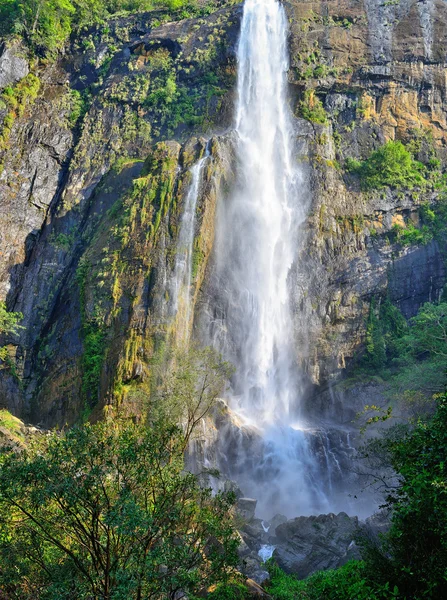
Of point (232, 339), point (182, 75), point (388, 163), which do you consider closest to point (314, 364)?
point (232, 339)

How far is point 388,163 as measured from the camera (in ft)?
97.8

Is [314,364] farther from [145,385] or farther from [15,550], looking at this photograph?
[15,550]

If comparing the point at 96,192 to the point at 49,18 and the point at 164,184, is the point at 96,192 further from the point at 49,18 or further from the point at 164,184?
the point at 49,18

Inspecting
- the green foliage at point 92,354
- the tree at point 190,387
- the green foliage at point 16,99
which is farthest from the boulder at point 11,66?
the tree at point 190,387

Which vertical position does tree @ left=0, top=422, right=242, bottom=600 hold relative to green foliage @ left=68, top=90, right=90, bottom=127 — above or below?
below

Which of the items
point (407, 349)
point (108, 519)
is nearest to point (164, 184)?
point (407, 349)

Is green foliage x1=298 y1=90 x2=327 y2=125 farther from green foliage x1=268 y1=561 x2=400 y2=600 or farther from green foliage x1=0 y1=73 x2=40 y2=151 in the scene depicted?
green foliage x1=268 y1=561 x2=400 y2=600

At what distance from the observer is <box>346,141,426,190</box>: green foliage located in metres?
29.8

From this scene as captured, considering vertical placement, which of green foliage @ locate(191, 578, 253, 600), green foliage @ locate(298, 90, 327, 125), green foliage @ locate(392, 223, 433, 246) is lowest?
green foliage @ locate(191, 578, 253, 600)

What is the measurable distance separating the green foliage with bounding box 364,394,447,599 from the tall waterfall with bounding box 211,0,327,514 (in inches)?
523

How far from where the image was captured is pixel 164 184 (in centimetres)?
2592

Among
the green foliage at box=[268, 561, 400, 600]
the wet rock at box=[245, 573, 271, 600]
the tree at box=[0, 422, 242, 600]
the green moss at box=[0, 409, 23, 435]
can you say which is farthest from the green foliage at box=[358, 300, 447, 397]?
the green moss at box=[0, 409, 23, 435]

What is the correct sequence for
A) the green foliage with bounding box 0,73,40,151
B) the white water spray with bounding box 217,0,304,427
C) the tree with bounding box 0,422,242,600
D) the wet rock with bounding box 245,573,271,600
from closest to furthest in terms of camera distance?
the tree with bounding box 0,422,242,600
the wet rock with bounding box 245,573,271,600
the white water spray with bounding box 217,0,304,427
the green foliage with bounding box 0,73,40,151

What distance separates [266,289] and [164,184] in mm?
7433
